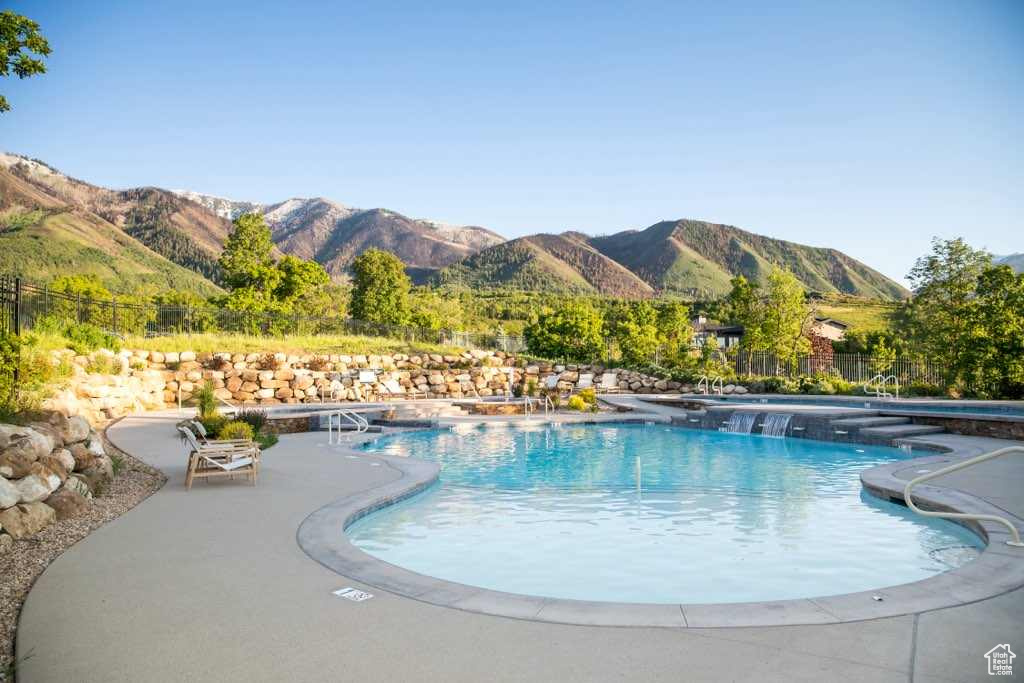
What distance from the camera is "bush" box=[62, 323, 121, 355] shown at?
584 inches

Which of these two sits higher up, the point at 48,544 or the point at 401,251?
the point at 401,251

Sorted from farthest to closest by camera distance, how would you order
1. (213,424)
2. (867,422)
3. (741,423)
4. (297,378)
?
(297,378) < (741,423) < (867,422) < (213,424)

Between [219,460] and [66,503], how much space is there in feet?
7.92

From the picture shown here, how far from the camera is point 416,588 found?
4.17m

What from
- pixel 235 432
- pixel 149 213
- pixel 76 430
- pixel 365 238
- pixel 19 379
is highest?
pixel 365 238

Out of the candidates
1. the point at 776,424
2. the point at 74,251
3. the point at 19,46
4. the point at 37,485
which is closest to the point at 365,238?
the point at 74,251

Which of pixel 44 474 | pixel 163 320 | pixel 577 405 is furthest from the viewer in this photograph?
pixel 163 320

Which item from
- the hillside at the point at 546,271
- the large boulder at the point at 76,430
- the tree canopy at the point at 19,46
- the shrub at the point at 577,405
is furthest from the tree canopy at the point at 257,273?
the hillside at the point at 546,271

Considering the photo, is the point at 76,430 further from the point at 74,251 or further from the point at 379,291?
the point at 74,251

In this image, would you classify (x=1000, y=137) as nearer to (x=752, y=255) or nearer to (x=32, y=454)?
(x=32, y=454)

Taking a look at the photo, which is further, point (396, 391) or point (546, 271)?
point (546, 271)

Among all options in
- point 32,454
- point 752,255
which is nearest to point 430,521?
point 32,454

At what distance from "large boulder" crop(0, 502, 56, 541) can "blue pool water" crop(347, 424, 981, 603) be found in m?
2.64

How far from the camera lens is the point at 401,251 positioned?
158750mm
